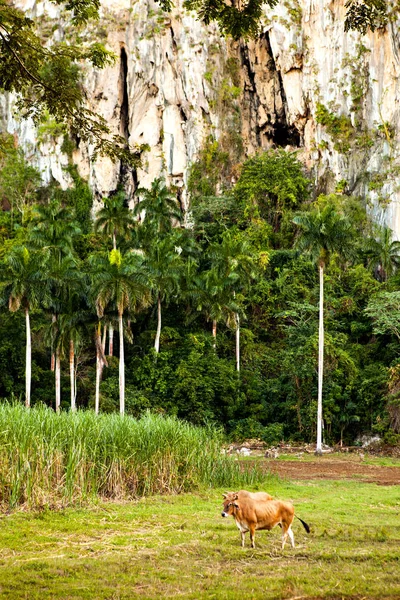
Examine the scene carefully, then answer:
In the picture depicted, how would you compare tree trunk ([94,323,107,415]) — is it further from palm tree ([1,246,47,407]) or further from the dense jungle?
palm tree ([1,246,47,407])

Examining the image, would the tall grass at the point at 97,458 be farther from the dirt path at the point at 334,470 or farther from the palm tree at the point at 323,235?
the palm tree at the point at 323,235

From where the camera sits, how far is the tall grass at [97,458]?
12422mm

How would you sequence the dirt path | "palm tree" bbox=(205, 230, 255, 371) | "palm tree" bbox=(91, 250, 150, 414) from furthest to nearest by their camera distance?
1. "palm tree" bbox=(205, 230, 255, 371)
2. "palm tree" bbox=(91, 250, 150, 414)
3. the dirt path

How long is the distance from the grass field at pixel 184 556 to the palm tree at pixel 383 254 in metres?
36.7

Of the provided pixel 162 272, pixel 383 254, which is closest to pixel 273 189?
pixel 383 254

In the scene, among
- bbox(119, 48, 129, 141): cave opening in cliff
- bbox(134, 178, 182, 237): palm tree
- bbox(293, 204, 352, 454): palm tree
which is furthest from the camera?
bbox(119, 48, 129, 141): cave opening in cliff

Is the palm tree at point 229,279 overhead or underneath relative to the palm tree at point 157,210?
underneath

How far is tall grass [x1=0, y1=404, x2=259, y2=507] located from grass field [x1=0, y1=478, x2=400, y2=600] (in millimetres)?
758

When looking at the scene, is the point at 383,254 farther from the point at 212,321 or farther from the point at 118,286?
the point at 118,286

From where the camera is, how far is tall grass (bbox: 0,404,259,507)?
12422 mm

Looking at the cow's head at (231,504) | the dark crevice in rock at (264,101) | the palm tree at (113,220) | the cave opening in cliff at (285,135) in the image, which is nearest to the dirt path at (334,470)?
the cow's head at (231,504)

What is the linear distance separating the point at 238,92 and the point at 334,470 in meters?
44.0

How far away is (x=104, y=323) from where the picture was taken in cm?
3581

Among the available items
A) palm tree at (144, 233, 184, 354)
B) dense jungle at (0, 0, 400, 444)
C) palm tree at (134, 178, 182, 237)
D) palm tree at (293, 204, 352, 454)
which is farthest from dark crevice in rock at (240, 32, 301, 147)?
palm tree at (293, 204, 352, 454)
